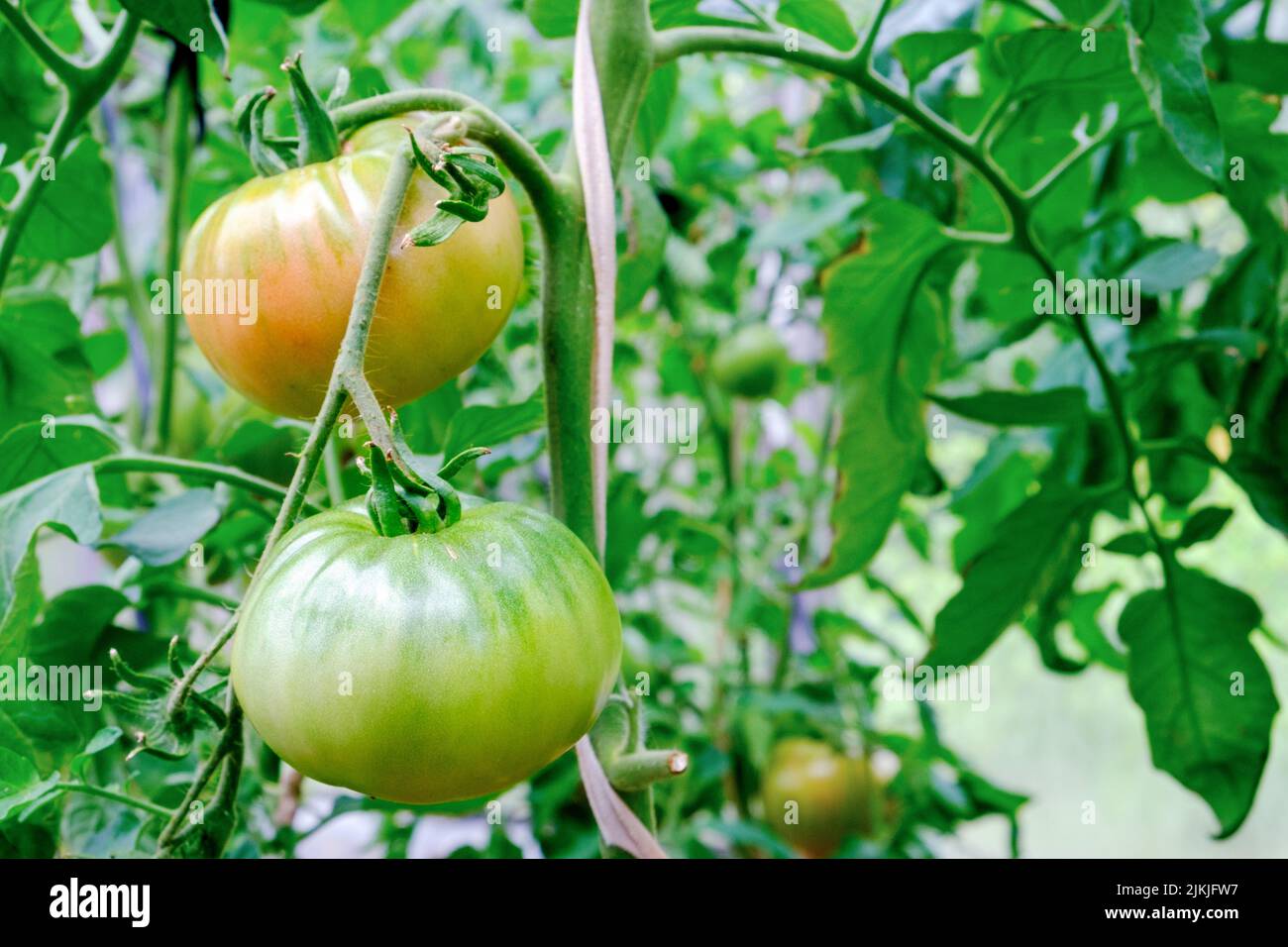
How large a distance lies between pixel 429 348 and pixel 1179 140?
0.29 metres

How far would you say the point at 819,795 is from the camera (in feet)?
3.50

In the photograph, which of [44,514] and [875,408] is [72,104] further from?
[875,408]

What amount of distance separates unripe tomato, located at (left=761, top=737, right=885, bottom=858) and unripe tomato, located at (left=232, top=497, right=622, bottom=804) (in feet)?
2.73

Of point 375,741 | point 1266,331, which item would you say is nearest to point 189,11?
point 375,741

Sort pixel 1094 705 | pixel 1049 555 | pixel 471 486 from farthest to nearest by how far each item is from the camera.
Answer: pixel 1094 705, pixel 471 486, pixel 1049 555

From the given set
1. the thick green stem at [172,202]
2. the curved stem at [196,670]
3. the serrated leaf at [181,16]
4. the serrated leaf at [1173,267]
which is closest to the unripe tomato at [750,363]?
the serrated leaf at [1173,267]
